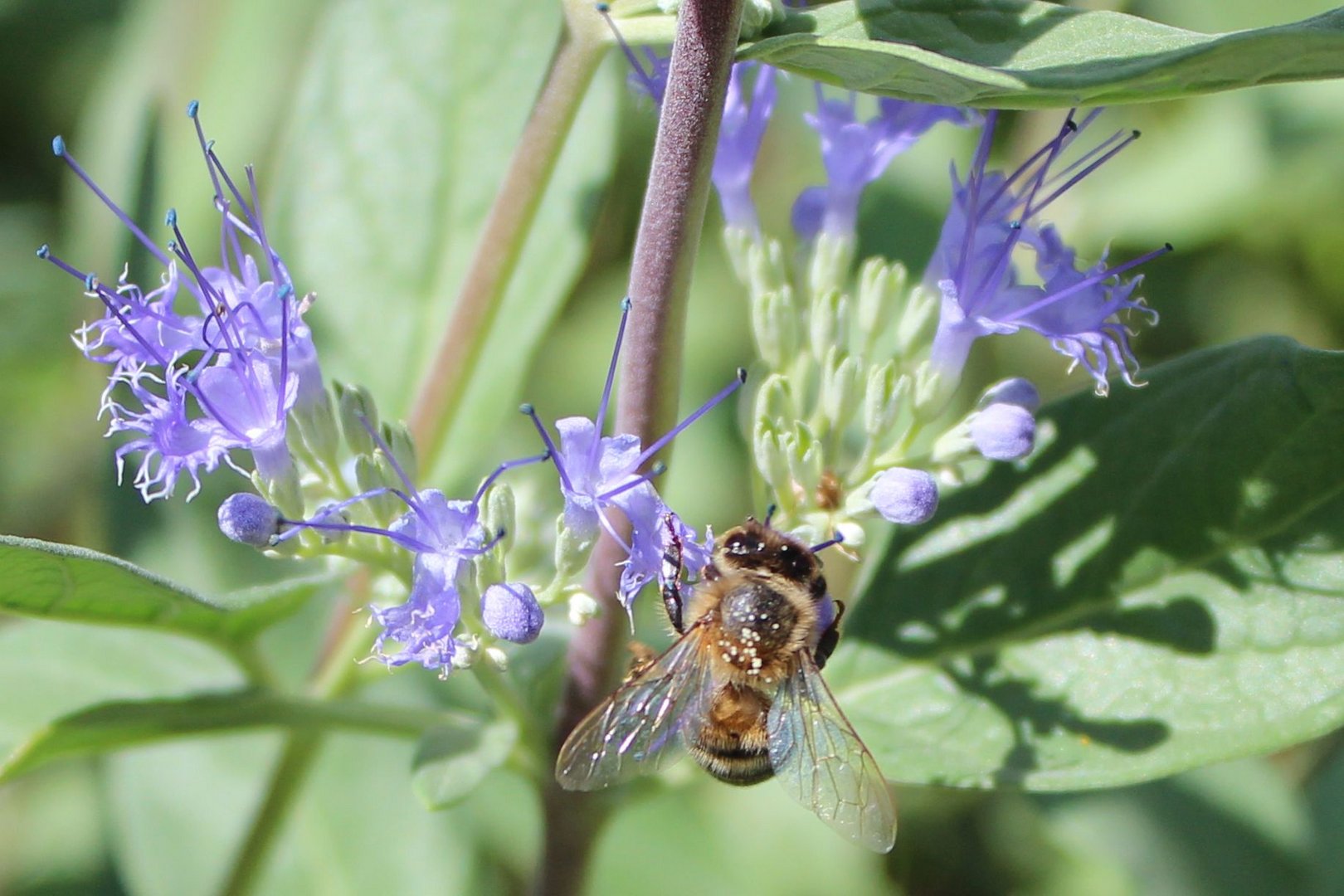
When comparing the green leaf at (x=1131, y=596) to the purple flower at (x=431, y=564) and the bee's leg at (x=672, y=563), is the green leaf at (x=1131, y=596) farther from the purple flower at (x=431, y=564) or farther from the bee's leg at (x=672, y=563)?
the purple flower at (x=431, y=564)

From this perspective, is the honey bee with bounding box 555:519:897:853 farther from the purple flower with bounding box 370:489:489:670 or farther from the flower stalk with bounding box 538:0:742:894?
the purple flower with bounding box 370:489:489:670

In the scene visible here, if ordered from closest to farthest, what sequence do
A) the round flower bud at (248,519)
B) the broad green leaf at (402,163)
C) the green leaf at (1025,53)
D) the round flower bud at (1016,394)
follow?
the green leaf at (1025,53)
the round flower bud at (248,519)
the round flower bud at (1016,394)
the broad green leaf at (402,163)

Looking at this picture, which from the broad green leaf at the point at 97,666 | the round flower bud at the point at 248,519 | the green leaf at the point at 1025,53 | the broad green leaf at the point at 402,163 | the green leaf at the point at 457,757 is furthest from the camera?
the broad green leaf at the point at 402,163

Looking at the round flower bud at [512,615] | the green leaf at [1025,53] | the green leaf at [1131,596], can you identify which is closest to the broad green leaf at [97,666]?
the round flower bud at [512,615]

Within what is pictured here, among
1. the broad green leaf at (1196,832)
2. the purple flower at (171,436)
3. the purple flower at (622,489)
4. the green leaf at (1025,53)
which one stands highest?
the green leaf at (1025,53)

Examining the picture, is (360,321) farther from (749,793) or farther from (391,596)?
(749,793)

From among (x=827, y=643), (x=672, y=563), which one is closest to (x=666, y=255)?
(x=672, y=563)
